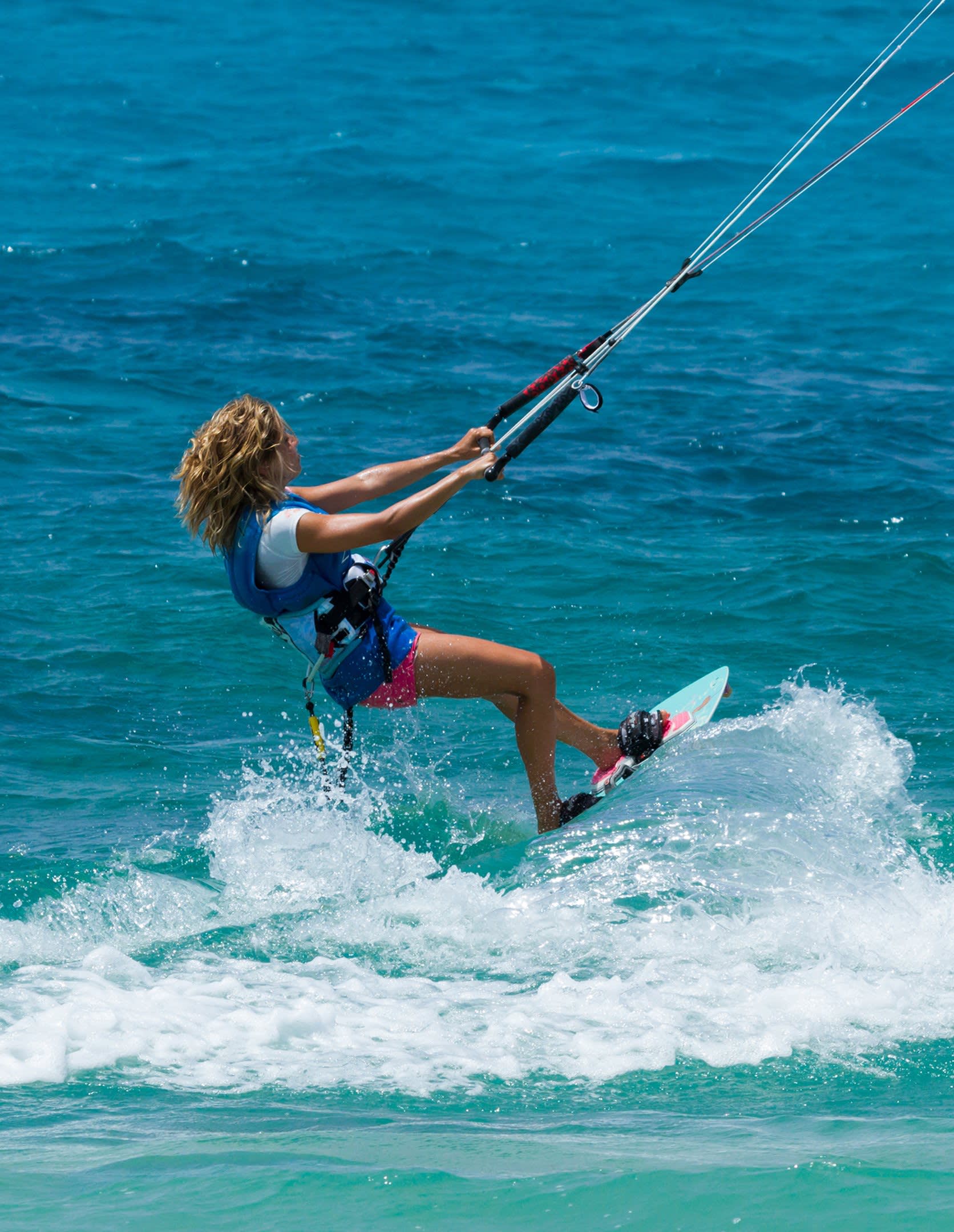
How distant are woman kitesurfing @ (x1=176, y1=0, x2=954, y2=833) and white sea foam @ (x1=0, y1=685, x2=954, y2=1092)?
1.83ft

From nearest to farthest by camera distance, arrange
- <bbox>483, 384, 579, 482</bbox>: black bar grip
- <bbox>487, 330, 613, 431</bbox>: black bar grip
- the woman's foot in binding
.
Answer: <bbox>483, 384, 579, 482</bbox>: black bar grip → <bbox>487, 330, 613, 431</bbox>: black bar grip → the woman's foot in binding

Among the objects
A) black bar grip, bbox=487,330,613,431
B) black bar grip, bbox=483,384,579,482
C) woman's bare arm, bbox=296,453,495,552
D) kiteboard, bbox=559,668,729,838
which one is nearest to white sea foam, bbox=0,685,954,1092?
kiteboard, bbox=559,668,729,838

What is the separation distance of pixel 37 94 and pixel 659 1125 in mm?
22316

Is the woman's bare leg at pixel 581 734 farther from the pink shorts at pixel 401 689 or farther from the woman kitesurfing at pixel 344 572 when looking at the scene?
the pink shorts at pixel 401 689

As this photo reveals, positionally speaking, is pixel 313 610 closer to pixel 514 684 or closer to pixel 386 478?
pixel 386 478

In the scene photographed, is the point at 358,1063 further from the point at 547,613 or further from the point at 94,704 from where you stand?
the point at 547,613

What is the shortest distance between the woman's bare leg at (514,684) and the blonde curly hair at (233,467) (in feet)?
3.02

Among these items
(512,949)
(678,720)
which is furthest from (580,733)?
(512,949)

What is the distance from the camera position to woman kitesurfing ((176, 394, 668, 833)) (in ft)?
16.8

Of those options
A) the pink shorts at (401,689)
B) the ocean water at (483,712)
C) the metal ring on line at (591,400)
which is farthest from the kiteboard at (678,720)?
the metal ring on line at (591,400)

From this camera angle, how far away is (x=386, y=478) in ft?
18.1

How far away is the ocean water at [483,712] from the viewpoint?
3.63 metres

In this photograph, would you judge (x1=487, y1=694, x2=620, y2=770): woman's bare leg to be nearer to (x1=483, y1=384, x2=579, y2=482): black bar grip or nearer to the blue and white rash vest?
the blue and white rash vest

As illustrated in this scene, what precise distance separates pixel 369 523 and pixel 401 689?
0.93 metres
